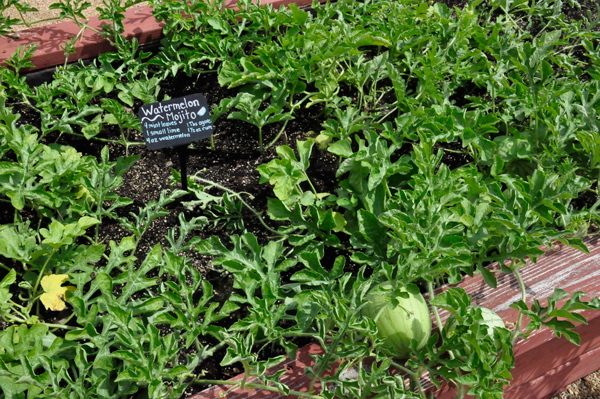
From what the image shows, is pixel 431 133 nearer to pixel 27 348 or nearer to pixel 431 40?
pixel 431 40

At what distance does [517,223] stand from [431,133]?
0.49m

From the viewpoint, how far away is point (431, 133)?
7.47ft

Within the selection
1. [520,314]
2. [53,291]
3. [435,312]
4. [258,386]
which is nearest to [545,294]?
[520,314]

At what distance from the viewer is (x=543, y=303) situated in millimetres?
2121

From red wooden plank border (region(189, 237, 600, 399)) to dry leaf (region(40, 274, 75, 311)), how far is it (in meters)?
0.77

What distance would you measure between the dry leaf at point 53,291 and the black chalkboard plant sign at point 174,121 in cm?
57

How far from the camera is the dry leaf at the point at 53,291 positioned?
6.72 ft

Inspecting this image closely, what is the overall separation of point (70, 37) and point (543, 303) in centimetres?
252

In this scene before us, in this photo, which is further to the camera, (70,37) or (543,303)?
(70,37)

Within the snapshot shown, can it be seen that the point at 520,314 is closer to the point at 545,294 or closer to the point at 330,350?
the point at 545,294

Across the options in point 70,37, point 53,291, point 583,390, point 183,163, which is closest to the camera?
point 53,291

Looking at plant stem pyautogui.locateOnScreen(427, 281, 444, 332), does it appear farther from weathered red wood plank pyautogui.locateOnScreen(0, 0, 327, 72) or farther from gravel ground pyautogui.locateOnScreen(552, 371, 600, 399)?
weathered red wood plank pyautogui.locateOnScreen(0, 0, 327, 72)

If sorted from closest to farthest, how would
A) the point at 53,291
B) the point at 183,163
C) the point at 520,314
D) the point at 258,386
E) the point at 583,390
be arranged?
the point at 258,386 → the point at 520,314 → the point at 53,291 → the point at 183,163 → the point at 583,390

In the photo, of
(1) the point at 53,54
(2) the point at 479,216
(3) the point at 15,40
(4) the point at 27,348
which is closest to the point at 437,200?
(2) the point at 479,216
